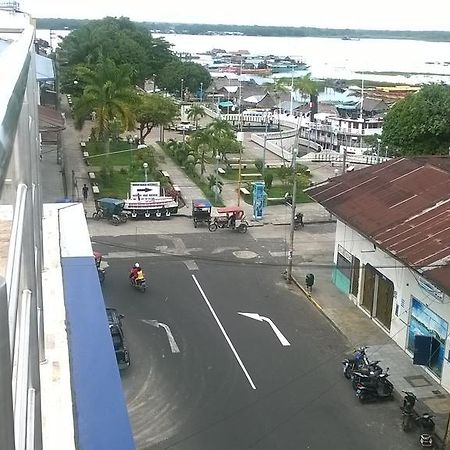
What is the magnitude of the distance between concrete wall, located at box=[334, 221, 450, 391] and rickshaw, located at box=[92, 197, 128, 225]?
26.8ft

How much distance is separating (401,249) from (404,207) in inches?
78.0

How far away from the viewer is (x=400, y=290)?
43.9 ft

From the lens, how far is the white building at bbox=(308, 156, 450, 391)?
12.0 metres

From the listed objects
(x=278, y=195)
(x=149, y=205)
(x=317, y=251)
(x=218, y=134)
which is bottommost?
(x=278, y=195)

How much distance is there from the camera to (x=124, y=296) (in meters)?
15.4

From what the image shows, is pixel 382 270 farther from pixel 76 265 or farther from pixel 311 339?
pixel 76 265

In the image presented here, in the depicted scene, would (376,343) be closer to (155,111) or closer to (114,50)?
(155,111)

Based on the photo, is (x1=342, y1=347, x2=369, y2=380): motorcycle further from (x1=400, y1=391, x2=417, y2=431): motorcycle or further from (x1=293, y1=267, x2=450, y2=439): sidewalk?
(x1=400, y1=391, x2=417, y2=431): motorcycle

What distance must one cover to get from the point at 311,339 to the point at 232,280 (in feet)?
12.2

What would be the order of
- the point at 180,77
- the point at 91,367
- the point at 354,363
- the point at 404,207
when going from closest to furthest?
the point at 91,367
the point at 354,363
the point at 404,207
the point at 180,77

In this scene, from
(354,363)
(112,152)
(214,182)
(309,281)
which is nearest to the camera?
(354,363)

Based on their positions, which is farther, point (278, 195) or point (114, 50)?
point (114, 50)

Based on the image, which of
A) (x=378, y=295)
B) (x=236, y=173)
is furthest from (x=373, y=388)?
(x=236, y=173)

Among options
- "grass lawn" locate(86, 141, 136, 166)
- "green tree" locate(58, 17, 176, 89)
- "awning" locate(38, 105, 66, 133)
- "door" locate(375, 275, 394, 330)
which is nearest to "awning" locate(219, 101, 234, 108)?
"green tree" locate(58, 17, 176, 89)
